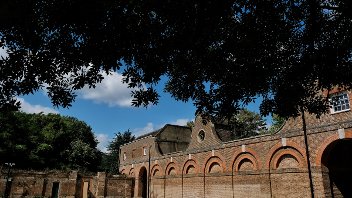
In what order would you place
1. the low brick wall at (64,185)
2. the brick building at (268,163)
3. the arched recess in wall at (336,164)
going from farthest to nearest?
1. the low brick wall at (64,185)
2. the brick building at (268,163)
3. the arched recess in wall at (336,164)

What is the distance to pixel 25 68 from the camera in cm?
518

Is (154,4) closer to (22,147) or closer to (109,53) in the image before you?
(109,53)

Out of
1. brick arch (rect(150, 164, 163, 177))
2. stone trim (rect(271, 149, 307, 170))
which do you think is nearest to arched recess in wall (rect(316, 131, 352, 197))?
stone trim (rect(271, 149, 307, 170))

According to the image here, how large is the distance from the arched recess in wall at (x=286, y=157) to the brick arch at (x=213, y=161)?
4666mm

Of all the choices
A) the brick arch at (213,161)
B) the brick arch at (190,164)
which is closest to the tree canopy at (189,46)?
the brick arch at (213,161)

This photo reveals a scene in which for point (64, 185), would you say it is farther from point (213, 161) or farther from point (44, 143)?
point (213, 161)

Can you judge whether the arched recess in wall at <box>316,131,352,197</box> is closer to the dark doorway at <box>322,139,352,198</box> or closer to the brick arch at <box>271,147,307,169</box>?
the dark doorway at <box>322,139,352,198</box>

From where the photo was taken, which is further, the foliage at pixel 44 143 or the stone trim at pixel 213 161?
the foliage at pixel 44 143

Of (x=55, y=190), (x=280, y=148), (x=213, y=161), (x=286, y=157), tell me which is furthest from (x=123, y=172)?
(x=286, y=157)

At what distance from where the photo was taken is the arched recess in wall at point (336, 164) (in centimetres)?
1643

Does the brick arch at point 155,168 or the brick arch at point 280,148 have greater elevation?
the brick arch at point 280,148

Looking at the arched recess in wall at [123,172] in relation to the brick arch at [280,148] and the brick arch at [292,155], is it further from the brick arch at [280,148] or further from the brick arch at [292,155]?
the brick arch at [292,155]

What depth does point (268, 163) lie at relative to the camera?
1978 centimetres

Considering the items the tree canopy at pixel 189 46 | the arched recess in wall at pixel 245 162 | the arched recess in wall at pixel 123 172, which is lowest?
the arched recess in wall at pixel 123 172
